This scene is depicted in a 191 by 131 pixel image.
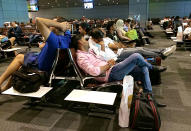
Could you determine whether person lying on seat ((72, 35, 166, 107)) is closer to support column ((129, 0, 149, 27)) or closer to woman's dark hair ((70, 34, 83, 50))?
woman's dark hair ((70, 34, 83, 50))

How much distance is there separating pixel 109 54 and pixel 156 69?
849mm

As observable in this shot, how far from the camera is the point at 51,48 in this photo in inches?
96.8

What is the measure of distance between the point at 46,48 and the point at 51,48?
115mm

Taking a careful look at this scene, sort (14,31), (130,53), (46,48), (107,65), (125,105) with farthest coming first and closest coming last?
(14,31) < (130,53) < (46,48) < (107,65) < (125,105)

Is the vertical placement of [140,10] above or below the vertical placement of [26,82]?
above

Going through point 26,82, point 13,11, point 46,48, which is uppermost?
point 13,11

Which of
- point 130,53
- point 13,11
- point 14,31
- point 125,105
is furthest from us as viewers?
point 13,11

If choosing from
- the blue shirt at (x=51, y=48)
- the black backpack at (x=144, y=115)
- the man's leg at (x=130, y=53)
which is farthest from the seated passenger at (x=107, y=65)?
the man's leg at (x=130, y=53)

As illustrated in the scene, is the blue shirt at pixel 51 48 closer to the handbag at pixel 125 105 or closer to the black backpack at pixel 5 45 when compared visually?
the handbag at pixel 125 105

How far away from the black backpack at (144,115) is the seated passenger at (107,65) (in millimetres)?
555

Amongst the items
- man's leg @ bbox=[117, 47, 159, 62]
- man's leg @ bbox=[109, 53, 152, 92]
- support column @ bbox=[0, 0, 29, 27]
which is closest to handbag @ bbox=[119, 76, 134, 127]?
man's leg @ bbox=[109, 53, 152, 92]

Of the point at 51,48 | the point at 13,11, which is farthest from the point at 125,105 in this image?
the point at 13,11

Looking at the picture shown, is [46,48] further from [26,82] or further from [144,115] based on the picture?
[144,115]

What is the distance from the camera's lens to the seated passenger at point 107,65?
242 cm
